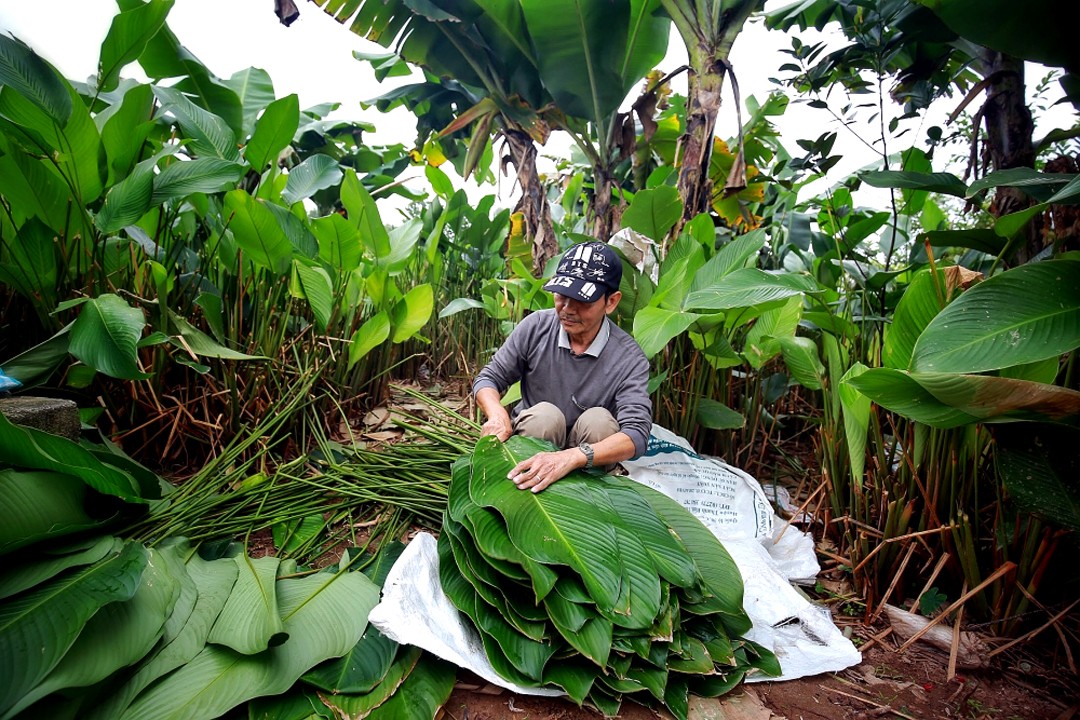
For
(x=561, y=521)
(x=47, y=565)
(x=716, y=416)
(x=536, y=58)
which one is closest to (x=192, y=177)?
(x=47, y=565)

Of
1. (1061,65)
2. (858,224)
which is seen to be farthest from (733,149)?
(1061,65)

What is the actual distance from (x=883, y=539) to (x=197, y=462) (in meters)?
2.03

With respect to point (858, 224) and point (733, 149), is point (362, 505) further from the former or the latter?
point (733, 149)

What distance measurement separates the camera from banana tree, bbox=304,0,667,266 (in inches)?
107

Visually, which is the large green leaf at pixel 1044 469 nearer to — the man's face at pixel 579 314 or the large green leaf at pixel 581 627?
the large green leaf at pixel 581 627

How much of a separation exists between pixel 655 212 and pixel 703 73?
0.73m

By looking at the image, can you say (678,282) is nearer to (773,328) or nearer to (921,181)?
(773,328)

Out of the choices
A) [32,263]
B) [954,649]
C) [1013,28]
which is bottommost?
[954,649]

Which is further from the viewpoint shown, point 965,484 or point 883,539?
point 883,539

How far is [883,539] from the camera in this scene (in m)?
1.43

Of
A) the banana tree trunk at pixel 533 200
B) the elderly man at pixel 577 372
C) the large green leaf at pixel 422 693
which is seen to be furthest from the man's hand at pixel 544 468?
the banana tree trunk at pixel 533 200

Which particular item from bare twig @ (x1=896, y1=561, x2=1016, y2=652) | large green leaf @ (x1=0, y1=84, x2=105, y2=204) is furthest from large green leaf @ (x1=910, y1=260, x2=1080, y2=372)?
large green leaf @ (x1=0, y1=84, x2=105, y2=204)

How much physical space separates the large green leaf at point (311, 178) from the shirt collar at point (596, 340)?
1.36 m

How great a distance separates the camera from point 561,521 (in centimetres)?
114
